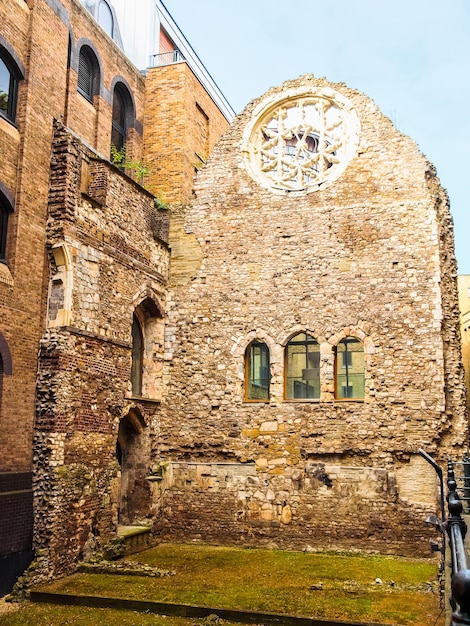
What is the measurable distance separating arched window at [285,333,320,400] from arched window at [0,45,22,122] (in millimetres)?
7530

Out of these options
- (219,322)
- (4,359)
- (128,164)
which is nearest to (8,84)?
(4,359)

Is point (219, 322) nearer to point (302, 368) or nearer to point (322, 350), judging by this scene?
point (302, 368)

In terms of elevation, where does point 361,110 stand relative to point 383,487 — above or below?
above

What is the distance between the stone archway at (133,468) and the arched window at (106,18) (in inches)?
413

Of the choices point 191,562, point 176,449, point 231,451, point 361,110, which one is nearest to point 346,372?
point 231,451

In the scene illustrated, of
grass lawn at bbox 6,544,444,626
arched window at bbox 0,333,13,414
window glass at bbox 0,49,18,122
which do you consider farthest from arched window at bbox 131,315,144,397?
window glass at bbox 0,49,18,122

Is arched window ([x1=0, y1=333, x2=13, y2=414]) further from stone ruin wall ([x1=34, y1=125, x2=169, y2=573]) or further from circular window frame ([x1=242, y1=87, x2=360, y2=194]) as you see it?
circular window frame ([x1=242, y1=87, x2=360, y2=194])

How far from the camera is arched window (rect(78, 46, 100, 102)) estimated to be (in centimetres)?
1580

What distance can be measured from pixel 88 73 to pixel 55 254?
20.0ft

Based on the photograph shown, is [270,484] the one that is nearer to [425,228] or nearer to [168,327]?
[168,327]

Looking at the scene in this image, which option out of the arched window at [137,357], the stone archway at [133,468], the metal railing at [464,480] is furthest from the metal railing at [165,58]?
the metal railing at [464,480]

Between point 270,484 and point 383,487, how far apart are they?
7.91 ft

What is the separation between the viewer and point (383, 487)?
1379 centimetres

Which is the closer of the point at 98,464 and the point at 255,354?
the point at 98,464
